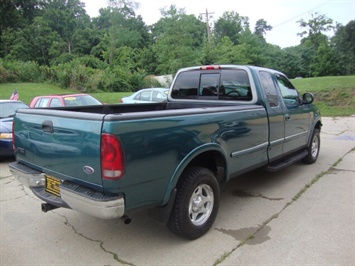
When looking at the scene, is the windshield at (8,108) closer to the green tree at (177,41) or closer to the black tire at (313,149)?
the black tire at (313,149)

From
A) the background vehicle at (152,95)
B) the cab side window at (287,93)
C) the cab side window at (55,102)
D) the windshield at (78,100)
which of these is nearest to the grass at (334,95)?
the background vehicle at (152,95)

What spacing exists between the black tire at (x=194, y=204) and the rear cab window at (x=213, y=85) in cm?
160

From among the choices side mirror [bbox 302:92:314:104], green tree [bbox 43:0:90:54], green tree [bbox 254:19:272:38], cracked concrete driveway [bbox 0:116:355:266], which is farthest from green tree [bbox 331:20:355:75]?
green tree [bbox 254:19:272:38]

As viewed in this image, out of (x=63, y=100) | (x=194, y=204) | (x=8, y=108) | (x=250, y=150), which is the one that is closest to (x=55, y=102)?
(x=63, y=100)

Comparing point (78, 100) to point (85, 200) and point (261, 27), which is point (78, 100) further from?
point (261, 27)

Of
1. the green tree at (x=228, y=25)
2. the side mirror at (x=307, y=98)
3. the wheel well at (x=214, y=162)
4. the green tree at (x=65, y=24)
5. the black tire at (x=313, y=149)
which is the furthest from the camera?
the green tree at (x=228, y=25)

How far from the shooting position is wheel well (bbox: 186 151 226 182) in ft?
11.5

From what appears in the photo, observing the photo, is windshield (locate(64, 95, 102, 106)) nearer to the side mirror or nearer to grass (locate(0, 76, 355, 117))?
the side mirror

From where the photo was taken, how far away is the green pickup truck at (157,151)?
2.54 metres

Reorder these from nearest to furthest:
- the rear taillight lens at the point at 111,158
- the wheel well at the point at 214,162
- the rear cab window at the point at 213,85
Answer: the rear taillight lens at the point at 111,158
the wheel well at the point at 214,162
the rear cab window at the point at 213,85

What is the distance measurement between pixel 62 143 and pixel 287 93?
154 inches

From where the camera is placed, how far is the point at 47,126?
2.96 meters

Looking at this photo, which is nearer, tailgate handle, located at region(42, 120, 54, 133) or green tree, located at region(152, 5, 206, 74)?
tailgate handle, located at region(42, 120, 54, 133)

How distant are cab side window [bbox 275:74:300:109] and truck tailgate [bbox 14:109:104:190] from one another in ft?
11.5
